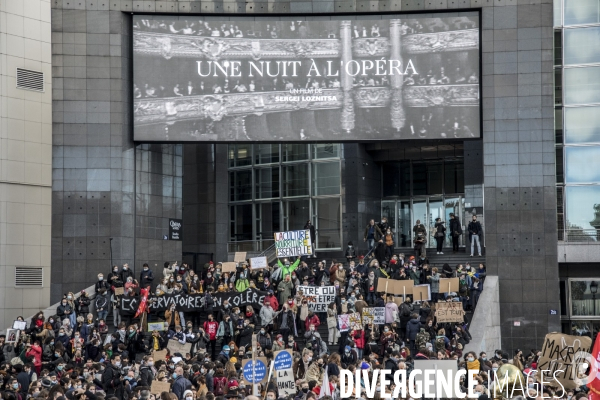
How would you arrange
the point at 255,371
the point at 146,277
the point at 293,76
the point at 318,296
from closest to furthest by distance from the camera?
1. the point at 255,371
2. the point at 318,296
3. the point at 146,277
4. the point at 293,76

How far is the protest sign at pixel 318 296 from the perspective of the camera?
1463 inches

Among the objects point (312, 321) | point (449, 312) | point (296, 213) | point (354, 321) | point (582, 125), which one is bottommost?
point (312, 321)

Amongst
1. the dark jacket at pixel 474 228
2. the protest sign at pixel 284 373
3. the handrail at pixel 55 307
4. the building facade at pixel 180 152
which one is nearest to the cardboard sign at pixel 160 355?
the protest sign at pixel 284 373

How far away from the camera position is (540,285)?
4088 centimetres

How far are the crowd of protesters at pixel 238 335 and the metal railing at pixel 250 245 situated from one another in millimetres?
12887

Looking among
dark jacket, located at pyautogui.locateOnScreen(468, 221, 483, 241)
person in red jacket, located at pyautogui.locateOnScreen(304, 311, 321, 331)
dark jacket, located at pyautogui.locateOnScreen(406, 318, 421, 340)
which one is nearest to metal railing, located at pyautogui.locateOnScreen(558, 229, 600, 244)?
dark jacket, located at pyautogui.locateOnScreen(468, 221, 483, 241)

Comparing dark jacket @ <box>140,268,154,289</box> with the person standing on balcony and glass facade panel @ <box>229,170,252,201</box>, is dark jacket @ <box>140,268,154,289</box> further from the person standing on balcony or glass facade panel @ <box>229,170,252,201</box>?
glass facade panel @ <box>229,170,252,201</box>

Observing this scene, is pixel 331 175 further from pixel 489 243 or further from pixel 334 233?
pixel 489 243

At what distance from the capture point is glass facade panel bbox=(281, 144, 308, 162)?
5591cm

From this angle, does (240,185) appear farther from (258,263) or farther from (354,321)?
(354,321)

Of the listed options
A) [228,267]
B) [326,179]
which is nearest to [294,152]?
[326,179]

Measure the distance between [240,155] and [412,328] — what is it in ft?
85.4

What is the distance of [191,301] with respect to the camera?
38.4 m

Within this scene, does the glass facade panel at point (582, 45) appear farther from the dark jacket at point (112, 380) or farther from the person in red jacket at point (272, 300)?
the dark jacket at point (112, 380)
